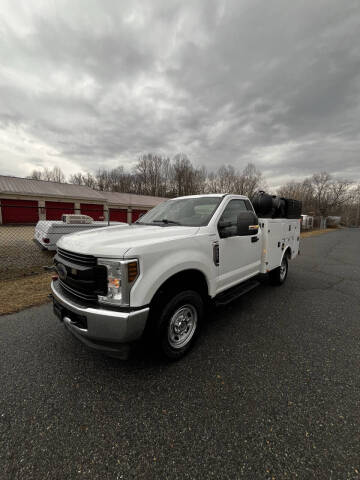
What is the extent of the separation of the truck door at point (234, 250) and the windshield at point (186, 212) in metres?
0.24

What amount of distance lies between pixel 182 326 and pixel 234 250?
140 centimetres

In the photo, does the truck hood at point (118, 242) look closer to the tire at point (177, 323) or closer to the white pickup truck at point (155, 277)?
the white pickup truck at point (155, 277)

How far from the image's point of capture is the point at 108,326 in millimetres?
1862

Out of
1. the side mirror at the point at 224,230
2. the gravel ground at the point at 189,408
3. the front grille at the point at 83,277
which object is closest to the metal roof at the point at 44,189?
the gravel ground at the point at 189,408

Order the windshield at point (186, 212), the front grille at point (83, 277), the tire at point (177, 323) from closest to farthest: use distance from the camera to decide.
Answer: the front grille at point (83, 277) → the tire at point (177, 323) → the windshield at point (186, 212)

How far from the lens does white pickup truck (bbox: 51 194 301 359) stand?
6.21 feet

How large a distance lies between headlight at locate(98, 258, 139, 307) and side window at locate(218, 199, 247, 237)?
1.49 m

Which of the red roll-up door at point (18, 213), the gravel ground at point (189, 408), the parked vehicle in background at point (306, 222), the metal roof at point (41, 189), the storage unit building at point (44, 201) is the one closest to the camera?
the gravel ground at point (189, 408)

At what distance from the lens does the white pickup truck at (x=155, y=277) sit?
6.21 feet

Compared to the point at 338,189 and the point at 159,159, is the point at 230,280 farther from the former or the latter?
the point at 338,189

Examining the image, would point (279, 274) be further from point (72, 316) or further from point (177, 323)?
point (72, 316)

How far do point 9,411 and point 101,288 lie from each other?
1323 millimetres

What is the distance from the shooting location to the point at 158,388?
2074 mm

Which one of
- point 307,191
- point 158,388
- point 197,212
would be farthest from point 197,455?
point 307,191
